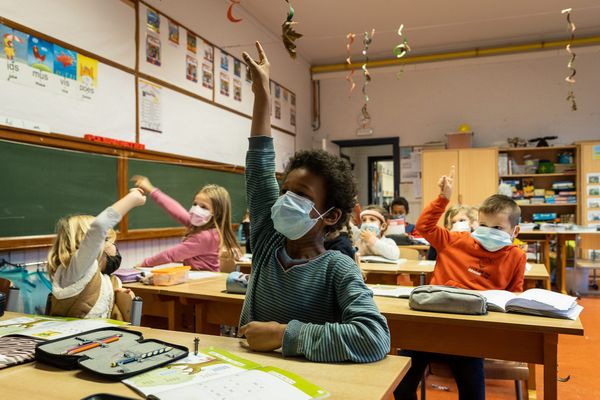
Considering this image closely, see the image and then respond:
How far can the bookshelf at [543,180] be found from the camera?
22.5 ft

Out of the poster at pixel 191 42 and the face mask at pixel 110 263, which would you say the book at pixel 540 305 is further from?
the poster at pixel 191 42

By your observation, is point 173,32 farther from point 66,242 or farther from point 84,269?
point 84,269

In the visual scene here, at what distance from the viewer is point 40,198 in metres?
3.07

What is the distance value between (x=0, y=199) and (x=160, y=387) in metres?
2.53

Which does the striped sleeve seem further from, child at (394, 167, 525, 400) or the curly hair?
child at (394, 167, 525, 400)

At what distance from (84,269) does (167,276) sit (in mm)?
738

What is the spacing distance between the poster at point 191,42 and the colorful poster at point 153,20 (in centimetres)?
48

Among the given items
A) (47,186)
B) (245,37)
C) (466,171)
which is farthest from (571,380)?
(245,37)

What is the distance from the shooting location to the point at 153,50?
420 centimetres

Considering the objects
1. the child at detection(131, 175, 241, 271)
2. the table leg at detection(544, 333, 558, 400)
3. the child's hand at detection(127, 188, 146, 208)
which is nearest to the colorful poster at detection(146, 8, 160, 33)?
the child at detection(131, 175, 241, 271)

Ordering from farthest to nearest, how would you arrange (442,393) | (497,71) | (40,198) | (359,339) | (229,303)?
1. (497,71)
2. (40,198)
3. (442,393)
4. (229,303)
5. (359,339)

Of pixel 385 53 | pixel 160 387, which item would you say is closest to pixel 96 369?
pixel 160 387

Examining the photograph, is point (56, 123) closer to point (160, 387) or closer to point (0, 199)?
point (0, 199)

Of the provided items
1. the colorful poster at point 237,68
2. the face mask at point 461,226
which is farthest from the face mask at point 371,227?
the colorful poster at point 237,68
